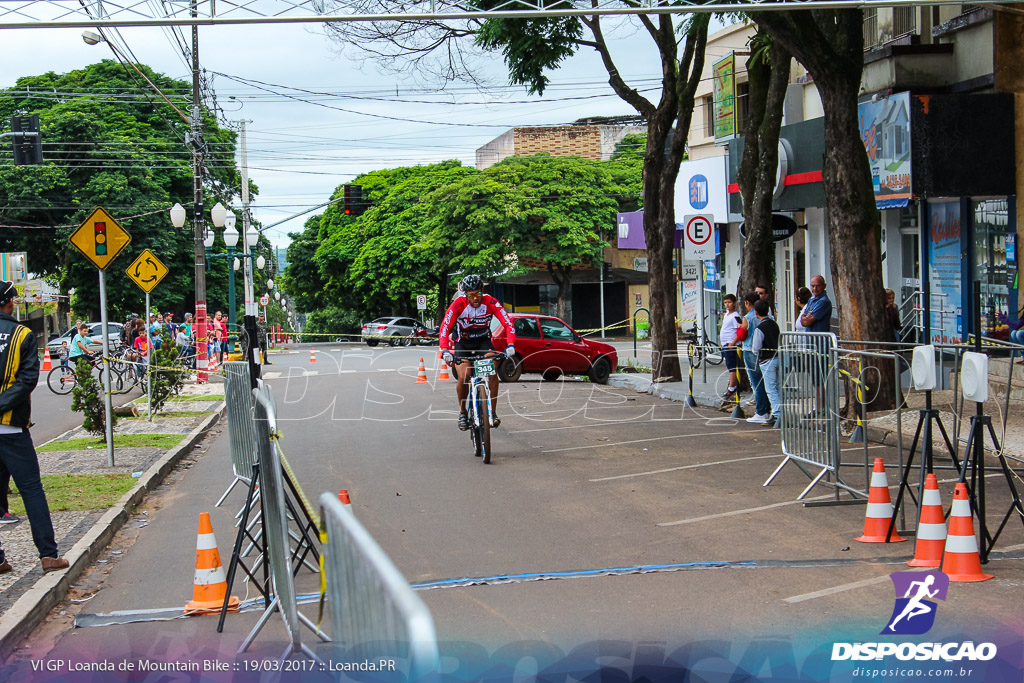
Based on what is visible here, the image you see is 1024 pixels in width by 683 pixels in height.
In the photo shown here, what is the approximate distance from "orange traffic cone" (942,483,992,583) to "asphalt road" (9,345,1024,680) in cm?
12

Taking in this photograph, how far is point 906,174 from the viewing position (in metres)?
16.4

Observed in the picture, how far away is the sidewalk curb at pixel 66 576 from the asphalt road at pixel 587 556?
161 mm

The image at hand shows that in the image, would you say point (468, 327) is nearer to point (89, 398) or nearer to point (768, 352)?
point (768, 352)

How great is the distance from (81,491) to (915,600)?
8.34 metres

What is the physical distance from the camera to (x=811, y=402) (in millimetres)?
9203

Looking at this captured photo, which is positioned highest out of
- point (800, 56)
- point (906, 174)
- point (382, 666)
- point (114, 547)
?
point (800, 56)

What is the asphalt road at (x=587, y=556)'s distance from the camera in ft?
18.4

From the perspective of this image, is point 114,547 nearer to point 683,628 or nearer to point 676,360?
point 683,628

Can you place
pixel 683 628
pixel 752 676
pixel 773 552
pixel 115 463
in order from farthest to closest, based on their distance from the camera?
pixel 115 463, pixel 773 552, pixel 683 628, pixel 752 676

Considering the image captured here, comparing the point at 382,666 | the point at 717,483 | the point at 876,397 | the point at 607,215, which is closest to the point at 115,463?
the point at 717,483

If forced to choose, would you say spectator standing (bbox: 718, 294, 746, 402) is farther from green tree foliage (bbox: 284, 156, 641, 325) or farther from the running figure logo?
green tree foliage (bbox: 284, 156, 641, 325)

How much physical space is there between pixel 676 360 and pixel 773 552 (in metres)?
14.7

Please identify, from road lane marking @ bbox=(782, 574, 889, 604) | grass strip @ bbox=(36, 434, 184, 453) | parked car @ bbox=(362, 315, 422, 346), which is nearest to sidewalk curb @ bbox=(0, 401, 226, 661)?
grass strip @ bbox=(36, 434, 184, 453)

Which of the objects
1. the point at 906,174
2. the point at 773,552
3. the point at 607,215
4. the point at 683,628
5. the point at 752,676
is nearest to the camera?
the point at 752,676
